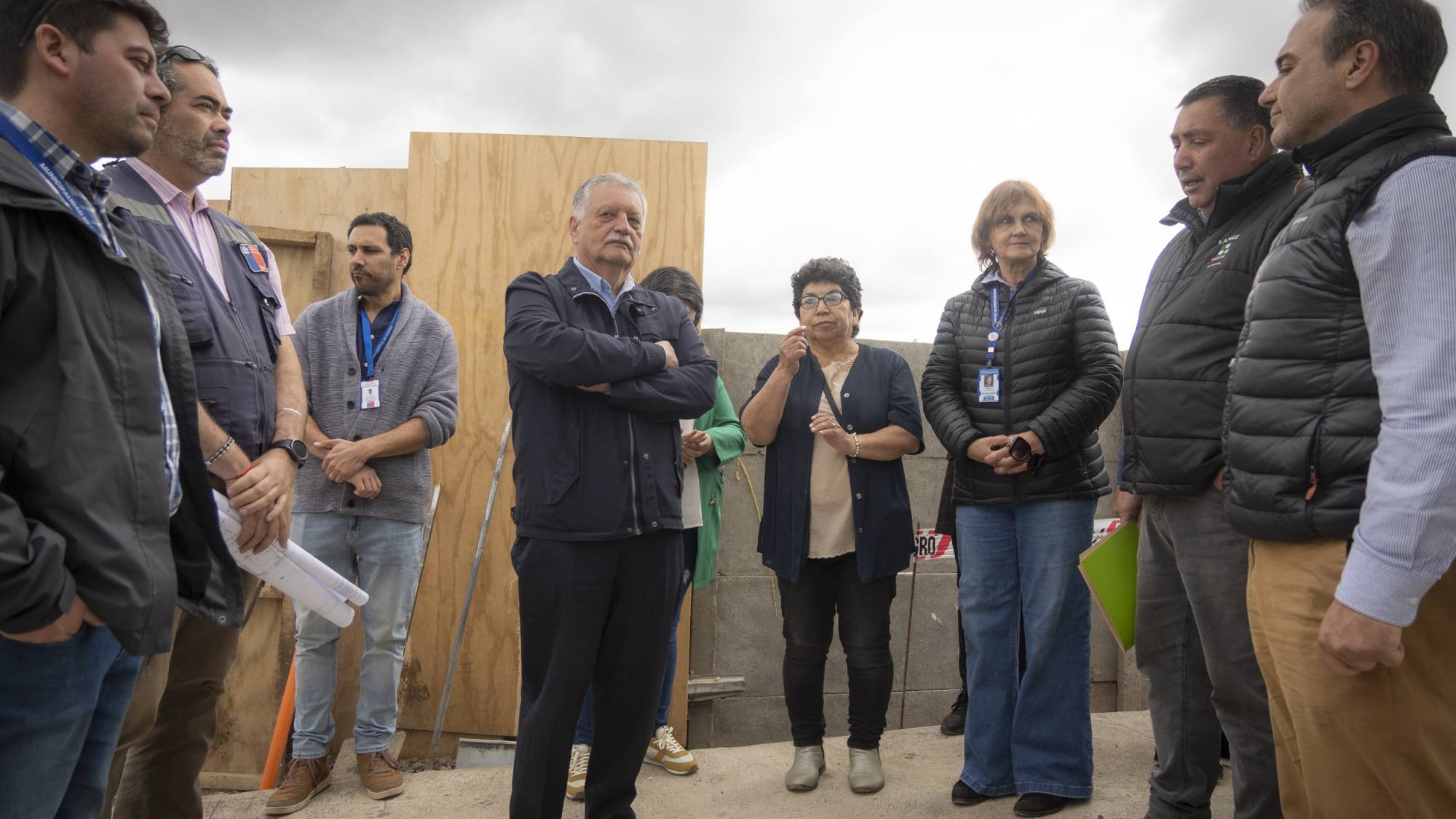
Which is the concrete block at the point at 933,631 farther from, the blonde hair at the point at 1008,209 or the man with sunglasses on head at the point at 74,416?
the man with sunglasses on head at the point at 74,416

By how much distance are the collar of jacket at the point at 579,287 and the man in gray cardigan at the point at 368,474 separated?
1.04m

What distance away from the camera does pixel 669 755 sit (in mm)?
3447

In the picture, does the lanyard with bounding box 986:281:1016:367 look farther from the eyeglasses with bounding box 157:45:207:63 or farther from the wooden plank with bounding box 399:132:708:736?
the eyeglasses with bounding box 157:45:207:63

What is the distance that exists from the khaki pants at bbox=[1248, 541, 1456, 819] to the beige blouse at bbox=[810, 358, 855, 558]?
5.50 feet

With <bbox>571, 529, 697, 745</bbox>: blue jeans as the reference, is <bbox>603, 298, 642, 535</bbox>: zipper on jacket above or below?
above

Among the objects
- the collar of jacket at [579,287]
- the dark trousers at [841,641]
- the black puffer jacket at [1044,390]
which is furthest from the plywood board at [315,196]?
the black puffer jacket at [1044,390]

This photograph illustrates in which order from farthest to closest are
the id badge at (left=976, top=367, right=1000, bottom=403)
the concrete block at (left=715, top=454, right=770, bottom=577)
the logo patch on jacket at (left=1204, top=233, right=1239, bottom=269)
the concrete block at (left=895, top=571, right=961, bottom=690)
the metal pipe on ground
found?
the concrete block at (left=895, top=571, right=961, bottom=690) < the concrete block at (left=715, top=454, right=770, bottom=577) < the metal pipe on ground < the id badge at (left=976, top=367, right=1000, bottom=403) < the logo patch on jacket at (left=1204, top=233, right=1239, bottom=269)

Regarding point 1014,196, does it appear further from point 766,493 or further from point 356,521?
point 356,521

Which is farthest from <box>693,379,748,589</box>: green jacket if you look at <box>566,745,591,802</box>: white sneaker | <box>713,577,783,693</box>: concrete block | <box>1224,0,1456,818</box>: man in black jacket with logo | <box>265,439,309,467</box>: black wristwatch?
<box>1224,0,1456,818</box>: man in black jacket with logo

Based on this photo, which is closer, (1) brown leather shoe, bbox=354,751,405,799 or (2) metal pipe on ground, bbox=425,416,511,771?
(1) brown leather shoe, bbox=354,751,405,799

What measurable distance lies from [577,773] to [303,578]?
1.55 metres

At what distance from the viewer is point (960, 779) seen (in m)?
3.10

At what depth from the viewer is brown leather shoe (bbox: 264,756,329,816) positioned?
300cm

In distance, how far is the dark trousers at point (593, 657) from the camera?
241 centimetres
